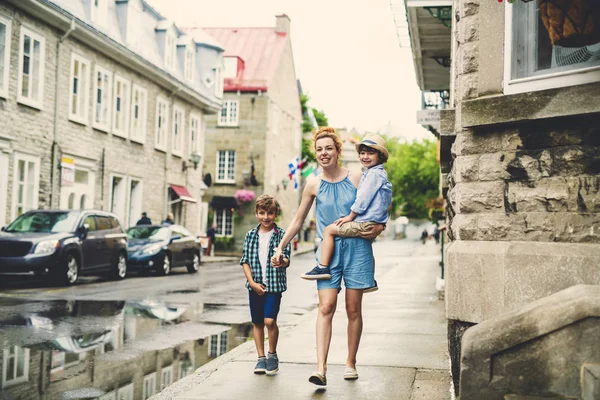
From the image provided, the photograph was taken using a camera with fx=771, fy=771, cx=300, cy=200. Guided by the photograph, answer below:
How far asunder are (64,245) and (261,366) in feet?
33.9

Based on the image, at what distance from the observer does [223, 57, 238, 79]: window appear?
4362 centimetres

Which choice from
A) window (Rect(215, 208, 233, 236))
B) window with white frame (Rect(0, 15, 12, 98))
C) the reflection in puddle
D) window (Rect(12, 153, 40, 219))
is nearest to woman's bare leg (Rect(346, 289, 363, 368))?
the reflection in puddle

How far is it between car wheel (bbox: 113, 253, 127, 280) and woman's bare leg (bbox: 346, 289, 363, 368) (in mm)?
13092

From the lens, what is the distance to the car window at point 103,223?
17.6 meters

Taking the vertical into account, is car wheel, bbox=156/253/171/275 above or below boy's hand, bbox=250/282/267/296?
below

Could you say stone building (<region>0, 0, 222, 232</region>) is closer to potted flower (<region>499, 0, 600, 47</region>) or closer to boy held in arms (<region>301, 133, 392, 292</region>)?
boy held in arms (<region>301, 133, 392, 292</region>)

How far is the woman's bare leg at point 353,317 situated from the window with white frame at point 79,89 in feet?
60.9

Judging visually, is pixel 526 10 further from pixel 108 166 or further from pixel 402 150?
pixel 402 150

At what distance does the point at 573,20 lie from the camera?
188 inches

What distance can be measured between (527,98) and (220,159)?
127 ft

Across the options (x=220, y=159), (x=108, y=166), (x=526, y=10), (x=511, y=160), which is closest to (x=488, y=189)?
(x=511, y=160)

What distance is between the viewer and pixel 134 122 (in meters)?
27.6

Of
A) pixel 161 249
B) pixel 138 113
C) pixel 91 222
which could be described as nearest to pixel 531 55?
pixel 91 222

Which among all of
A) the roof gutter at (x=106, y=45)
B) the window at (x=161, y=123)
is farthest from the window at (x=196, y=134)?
the window at (x=161, y=123)
